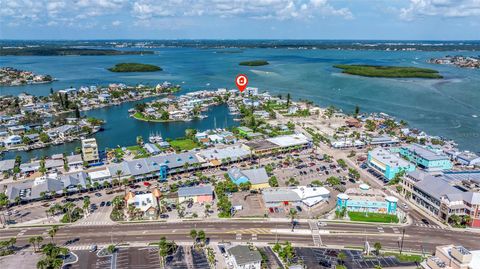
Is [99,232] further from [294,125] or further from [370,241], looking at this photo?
[294,125]

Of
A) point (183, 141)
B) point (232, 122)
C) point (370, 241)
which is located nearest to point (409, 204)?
point (370, 241)

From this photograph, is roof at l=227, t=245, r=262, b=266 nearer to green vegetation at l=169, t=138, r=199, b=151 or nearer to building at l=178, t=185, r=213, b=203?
building at l=178, t=185, r=213, b=203

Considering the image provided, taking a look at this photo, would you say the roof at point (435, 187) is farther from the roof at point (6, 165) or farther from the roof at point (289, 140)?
the roof at point (6, 165)

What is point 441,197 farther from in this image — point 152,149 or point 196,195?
point 152,149

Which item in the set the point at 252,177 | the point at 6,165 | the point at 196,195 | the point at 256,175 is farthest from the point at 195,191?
the point at 6,165

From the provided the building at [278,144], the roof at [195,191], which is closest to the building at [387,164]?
the building at [278,144]

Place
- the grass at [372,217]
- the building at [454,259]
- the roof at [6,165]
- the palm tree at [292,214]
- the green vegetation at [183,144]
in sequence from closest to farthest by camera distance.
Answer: the building at [454,259], the palm tree at [292,214], the grass at [372,217], the roof at [6,165], the green vegetation at [183,144]
